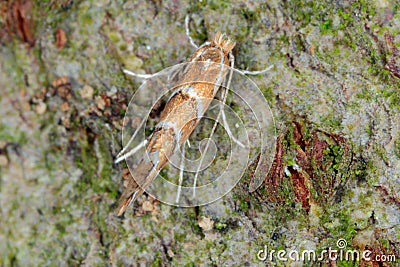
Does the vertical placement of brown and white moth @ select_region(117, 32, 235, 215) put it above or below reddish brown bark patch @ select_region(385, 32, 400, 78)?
below

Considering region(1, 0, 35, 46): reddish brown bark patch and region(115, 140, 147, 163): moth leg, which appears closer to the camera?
region(115, 140, 147, 163): moth leg

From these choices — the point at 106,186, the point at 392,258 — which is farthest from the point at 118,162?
the point at 392,258

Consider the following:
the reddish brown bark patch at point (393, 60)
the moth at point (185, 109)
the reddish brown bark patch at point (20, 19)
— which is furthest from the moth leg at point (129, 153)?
the reddish brown bark patch at point (393, 60)

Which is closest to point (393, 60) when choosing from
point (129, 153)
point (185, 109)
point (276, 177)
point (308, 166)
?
point (308, 166)

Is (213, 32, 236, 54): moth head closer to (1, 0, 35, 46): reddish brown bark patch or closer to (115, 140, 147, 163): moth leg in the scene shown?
(115, 140, 147, 163): moth leg

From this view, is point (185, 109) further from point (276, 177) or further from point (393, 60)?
point (393, 60)

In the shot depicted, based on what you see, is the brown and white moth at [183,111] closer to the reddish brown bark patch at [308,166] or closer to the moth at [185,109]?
the moth at [185,109]

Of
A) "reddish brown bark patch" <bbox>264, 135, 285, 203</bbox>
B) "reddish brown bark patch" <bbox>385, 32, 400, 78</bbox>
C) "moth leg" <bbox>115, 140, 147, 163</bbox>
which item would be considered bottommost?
"reddish brown bark patch" <bbox>264, 135, 285, 203</bbox>

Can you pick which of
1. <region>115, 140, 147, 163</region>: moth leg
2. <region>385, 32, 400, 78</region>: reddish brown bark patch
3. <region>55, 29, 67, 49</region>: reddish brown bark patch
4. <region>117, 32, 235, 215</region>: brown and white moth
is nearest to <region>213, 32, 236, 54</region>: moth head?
<region>117, 32, 235, 215</region>: brown and white moth
